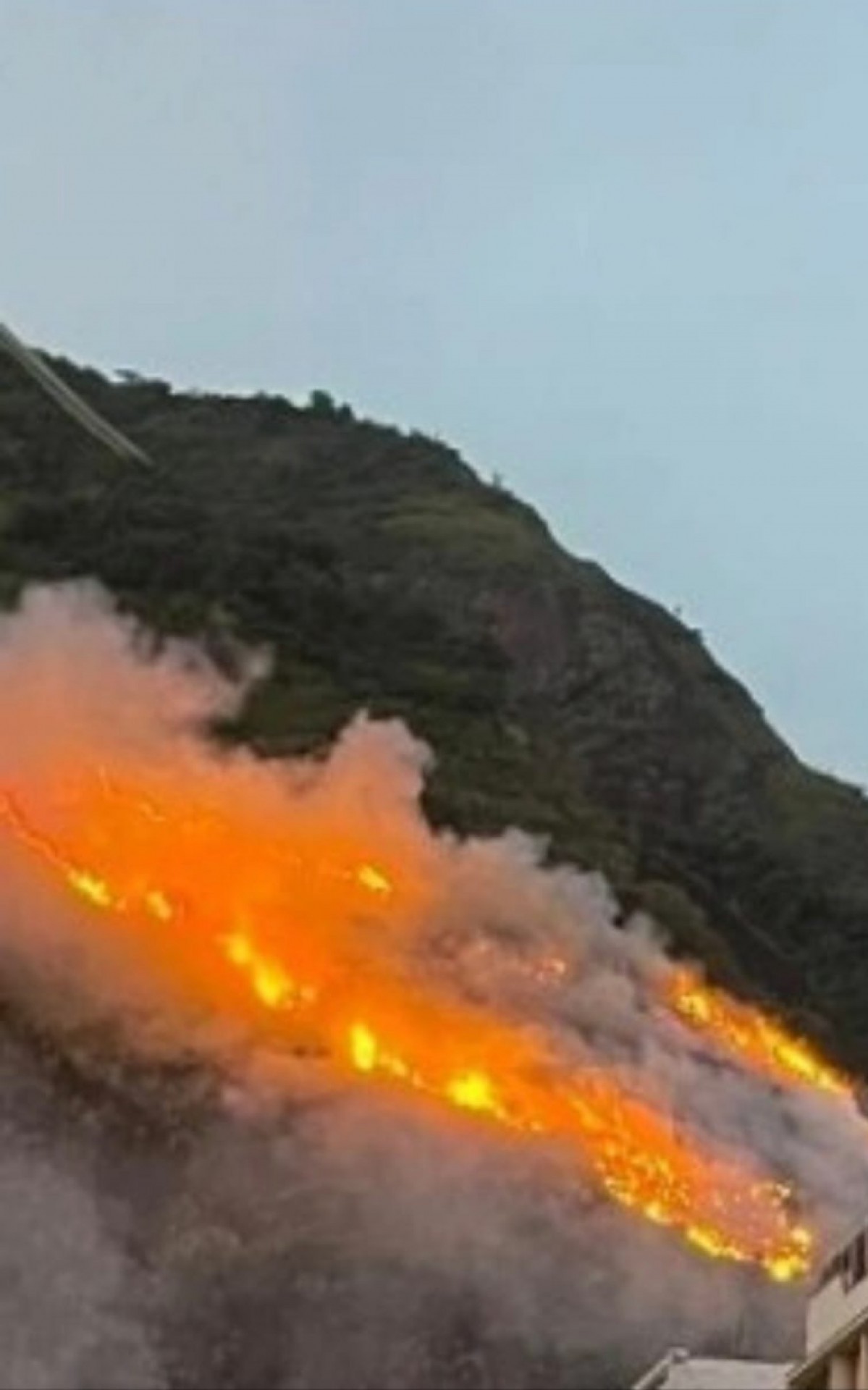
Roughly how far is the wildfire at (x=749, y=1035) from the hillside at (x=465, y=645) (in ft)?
18.1

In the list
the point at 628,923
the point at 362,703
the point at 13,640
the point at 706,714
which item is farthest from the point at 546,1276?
the point at 706,714

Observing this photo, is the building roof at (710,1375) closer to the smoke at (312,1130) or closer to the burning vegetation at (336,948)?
the smoke at (312,1130)

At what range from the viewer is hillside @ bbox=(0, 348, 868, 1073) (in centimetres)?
9644

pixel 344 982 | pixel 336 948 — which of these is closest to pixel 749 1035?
pixel 344 982

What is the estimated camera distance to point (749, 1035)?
78.9 metres

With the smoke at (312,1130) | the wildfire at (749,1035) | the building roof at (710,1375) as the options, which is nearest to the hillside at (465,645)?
the wildfire at (749,1035)

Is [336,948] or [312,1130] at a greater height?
[336,948]

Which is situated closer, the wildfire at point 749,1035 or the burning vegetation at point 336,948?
the burning vegetation at point 336,948

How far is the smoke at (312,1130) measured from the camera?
2657 inches

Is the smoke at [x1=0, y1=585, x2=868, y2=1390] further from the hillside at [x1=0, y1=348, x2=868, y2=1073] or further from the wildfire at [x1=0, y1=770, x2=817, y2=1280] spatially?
the hillside at [x1=0, y1=348, x2=868, y2=1073]

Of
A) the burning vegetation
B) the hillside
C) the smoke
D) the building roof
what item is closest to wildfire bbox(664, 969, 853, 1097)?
the burning vegetation

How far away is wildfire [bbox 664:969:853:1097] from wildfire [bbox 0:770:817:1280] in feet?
0.39

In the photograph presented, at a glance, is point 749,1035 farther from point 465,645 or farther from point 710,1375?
point 465,645

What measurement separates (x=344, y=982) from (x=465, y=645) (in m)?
38.7
